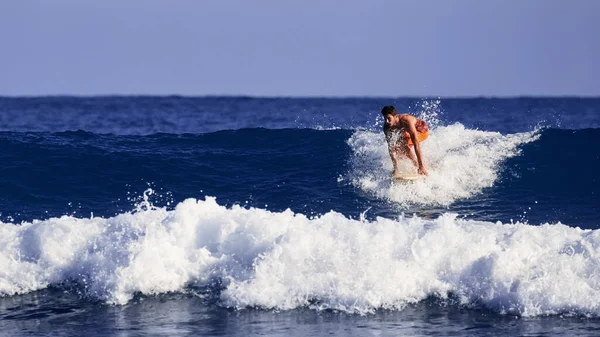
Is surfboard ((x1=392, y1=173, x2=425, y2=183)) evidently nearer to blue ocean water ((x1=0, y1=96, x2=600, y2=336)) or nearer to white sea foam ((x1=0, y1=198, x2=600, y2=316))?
blue ocean water ((x1=0, y1=96, x2=600, y2=336))

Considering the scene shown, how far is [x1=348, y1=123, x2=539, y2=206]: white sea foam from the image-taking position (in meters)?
13.7

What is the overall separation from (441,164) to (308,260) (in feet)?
17.0

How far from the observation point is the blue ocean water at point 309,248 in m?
8.94

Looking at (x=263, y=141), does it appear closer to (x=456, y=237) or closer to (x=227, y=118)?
(x=456, y=237)

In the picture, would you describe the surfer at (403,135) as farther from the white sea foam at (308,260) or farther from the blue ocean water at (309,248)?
the white sea foam at (308,260)

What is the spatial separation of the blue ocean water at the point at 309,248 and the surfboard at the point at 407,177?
13cm

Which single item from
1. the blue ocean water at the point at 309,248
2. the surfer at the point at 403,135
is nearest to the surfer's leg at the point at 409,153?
the surfer at the point at 403,135

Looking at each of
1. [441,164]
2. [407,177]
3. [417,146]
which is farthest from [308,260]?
[441,164]

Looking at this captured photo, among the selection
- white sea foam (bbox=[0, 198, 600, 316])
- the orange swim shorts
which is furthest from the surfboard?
white sea foam (bbox=[0, 198, 600, 316])

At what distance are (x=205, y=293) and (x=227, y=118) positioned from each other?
86.3ft

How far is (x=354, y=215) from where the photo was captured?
13.2 metres

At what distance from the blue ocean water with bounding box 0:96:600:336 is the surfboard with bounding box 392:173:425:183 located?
0.44 feet

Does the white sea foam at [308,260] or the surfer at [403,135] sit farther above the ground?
the surfer at [403,135]

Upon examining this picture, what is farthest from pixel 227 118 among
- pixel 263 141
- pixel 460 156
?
pixel 460 156
